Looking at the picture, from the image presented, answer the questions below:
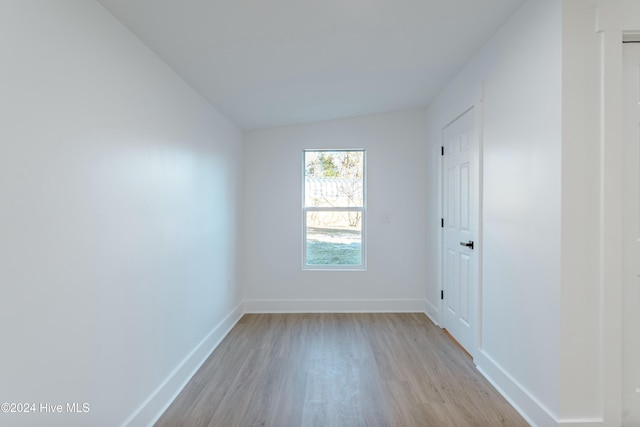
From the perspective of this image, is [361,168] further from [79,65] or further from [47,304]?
[47,304]

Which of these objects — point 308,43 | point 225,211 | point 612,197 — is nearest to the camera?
point 612,197

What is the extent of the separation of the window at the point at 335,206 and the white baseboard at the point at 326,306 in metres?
0.45

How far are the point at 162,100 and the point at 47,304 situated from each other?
1461 millimetres

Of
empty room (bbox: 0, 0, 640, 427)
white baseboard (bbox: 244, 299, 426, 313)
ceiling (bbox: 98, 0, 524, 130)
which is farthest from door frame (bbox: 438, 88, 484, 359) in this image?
white baseboard (bbox: 244, 299, 426, 313)

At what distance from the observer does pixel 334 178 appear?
455 centimetres

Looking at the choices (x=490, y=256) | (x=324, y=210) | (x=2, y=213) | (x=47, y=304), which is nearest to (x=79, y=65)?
(x=2, y=213)

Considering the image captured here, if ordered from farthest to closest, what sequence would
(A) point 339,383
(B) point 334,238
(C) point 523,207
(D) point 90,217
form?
(B) point 334,238 → (A) point 339,383 → (C) point 523,207 → (D) point 90,217

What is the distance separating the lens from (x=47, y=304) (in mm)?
1369

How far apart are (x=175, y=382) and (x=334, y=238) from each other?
8.43 feet

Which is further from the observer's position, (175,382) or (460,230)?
(460,230)

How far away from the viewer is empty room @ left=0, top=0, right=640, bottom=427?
4.58 feet

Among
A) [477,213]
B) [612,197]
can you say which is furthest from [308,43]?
[612,197]

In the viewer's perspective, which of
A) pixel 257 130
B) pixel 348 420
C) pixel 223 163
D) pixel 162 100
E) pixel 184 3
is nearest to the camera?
pixel 184 3

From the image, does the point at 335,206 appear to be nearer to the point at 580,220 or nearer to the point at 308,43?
the point at 308,43
